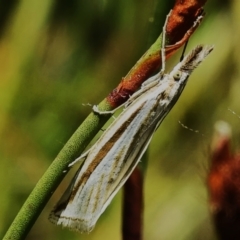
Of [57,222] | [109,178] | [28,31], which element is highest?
[28,31]

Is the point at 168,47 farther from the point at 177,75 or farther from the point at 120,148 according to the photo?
the point at 120,148

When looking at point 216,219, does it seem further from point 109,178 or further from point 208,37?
point 208,37

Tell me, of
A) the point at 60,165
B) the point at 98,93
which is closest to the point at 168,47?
the point at 98,93

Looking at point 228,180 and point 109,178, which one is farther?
point 228,180

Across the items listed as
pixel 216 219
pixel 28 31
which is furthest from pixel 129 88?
pixel 216 219

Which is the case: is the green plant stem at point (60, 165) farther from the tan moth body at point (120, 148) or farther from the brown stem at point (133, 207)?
the brown stem at point (133, 207)

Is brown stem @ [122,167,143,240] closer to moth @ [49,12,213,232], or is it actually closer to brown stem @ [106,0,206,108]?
moth @ [49,12,213,232]

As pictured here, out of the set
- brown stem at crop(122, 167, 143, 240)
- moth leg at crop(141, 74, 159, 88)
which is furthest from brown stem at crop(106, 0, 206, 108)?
brown stem at crop(122, 167, 143, 240)
